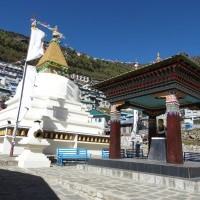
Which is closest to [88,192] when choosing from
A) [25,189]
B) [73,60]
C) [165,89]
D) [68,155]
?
[25,189]

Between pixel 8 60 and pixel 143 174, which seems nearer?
pixel 143 174

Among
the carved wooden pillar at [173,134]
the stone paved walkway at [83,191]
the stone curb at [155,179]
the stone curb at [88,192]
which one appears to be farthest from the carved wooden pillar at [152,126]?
the stone curb at [88,192]

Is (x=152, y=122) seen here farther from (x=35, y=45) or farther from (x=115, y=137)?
(x=35, y=45)

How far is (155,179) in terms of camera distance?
9352 millimetres

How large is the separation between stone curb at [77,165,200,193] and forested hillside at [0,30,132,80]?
4142 inches

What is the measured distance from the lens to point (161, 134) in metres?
12.7

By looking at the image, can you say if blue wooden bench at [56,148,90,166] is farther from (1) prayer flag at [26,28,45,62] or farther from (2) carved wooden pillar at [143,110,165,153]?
(1) prayer flag at [26,28,45,62]

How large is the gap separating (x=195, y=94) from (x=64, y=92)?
16.1 meters

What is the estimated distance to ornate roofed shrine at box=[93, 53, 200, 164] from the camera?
33.8ft

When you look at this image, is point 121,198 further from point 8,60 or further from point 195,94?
point 8,60

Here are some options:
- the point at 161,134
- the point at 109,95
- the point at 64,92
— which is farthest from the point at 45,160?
the point at 64,92

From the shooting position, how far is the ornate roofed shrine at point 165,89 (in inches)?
406

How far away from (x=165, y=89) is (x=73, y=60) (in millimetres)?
139143

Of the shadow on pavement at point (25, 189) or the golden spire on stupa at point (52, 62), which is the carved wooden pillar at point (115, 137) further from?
the golden spire on stupa at point (52, 62)
